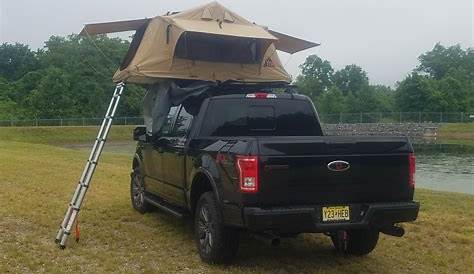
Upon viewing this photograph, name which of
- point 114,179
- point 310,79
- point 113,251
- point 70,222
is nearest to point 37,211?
point 70,222

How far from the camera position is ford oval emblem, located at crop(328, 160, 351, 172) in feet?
19.0

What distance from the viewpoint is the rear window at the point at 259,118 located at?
23.3ft

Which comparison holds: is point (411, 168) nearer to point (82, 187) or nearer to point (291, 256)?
point (291, 256)

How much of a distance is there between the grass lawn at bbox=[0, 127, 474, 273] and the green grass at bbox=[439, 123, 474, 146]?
1914 inches

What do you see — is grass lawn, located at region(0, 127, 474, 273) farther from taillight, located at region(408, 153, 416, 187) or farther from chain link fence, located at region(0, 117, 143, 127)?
chain link fence, located at region(0, 117, 143, 127)

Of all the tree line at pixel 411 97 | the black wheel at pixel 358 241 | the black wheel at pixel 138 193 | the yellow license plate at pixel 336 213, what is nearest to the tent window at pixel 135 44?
the black wheel at pixel 138 193

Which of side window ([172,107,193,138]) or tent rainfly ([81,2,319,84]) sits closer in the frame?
side window ([172,107,193,138])

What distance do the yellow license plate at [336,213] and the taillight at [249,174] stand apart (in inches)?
29.8

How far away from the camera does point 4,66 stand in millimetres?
91000

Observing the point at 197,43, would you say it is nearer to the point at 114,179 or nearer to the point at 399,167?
the point at 399,167

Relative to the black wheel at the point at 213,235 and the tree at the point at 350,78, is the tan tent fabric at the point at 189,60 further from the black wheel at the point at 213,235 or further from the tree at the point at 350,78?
the tree at the point at 350,78

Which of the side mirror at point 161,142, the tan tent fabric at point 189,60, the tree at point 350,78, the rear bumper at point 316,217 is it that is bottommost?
the rear bumper at point 316,217

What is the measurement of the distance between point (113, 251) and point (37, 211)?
2.86 m

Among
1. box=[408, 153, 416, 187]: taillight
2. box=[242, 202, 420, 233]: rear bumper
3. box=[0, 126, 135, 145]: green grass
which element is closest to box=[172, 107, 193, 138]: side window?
box=[242, 202, 420, 233]: rear bumper
